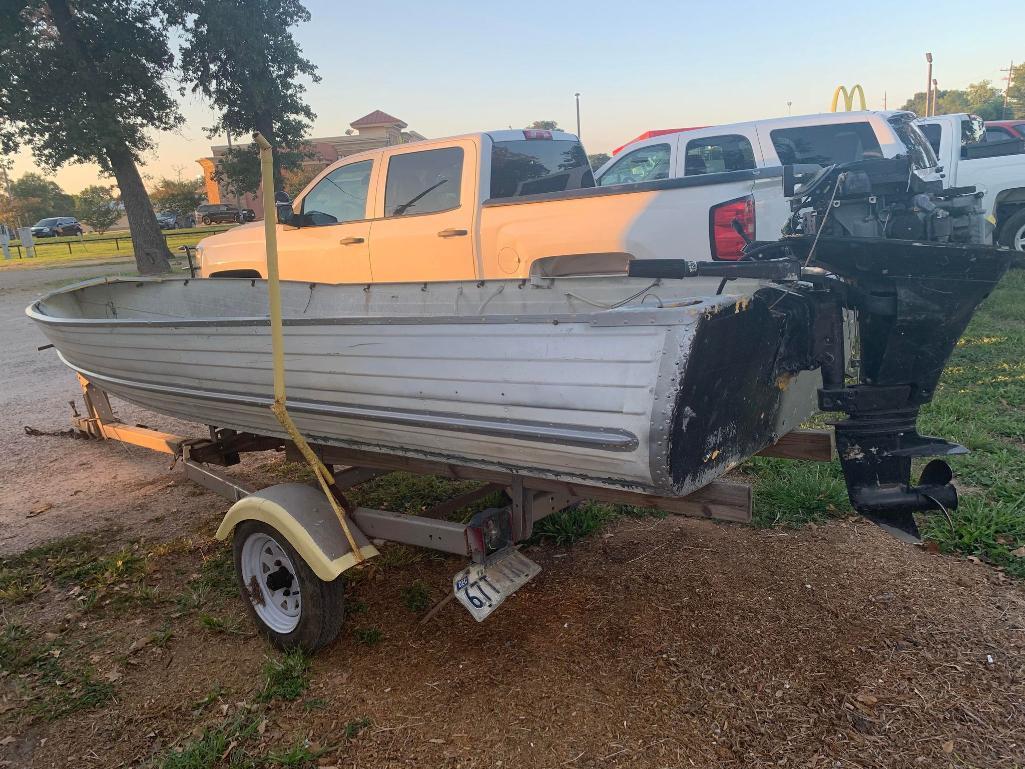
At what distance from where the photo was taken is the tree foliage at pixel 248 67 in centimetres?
1947

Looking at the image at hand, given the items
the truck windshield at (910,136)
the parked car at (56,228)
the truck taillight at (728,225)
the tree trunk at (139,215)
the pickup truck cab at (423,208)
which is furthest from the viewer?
the parked car at (56,228)

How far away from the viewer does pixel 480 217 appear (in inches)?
228

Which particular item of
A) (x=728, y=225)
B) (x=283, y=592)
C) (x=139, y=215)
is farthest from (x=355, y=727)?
(x=139, y=215)

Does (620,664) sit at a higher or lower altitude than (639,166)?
lower

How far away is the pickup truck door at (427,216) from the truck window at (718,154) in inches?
127

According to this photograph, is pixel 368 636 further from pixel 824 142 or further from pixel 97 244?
pixel 97 244

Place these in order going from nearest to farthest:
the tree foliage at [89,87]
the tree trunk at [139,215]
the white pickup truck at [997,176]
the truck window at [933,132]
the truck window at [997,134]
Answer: the truck window at [933,132] → the white pickup truck at [997,176] → the truck window at [997,134] → the tree foliage at [89,87] → the tree trunk at [139,215]

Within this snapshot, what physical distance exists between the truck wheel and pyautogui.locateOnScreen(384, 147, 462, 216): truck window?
26.6 feet

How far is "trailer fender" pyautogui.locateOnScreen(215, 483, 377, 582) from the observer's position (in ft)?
9.29

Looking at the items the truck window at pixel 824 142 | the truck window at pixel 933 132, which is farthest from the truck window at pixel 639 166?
the truck window at pixel 933 132

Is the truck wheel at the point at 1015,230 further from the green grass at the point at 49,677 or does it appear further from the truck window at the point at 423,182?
the green grass at the point at 49,677

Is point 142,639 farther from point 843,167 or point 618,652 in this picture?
point 843,167

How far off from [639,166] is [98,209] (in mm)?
36658

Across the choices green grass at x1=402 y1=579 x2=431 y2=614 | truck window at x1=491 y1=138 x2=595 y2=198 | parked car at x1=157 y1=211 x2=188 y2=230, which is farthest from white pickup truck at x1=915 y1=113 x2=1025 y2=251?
parked car at x1=157 y1=211 x2=188 y2=230
